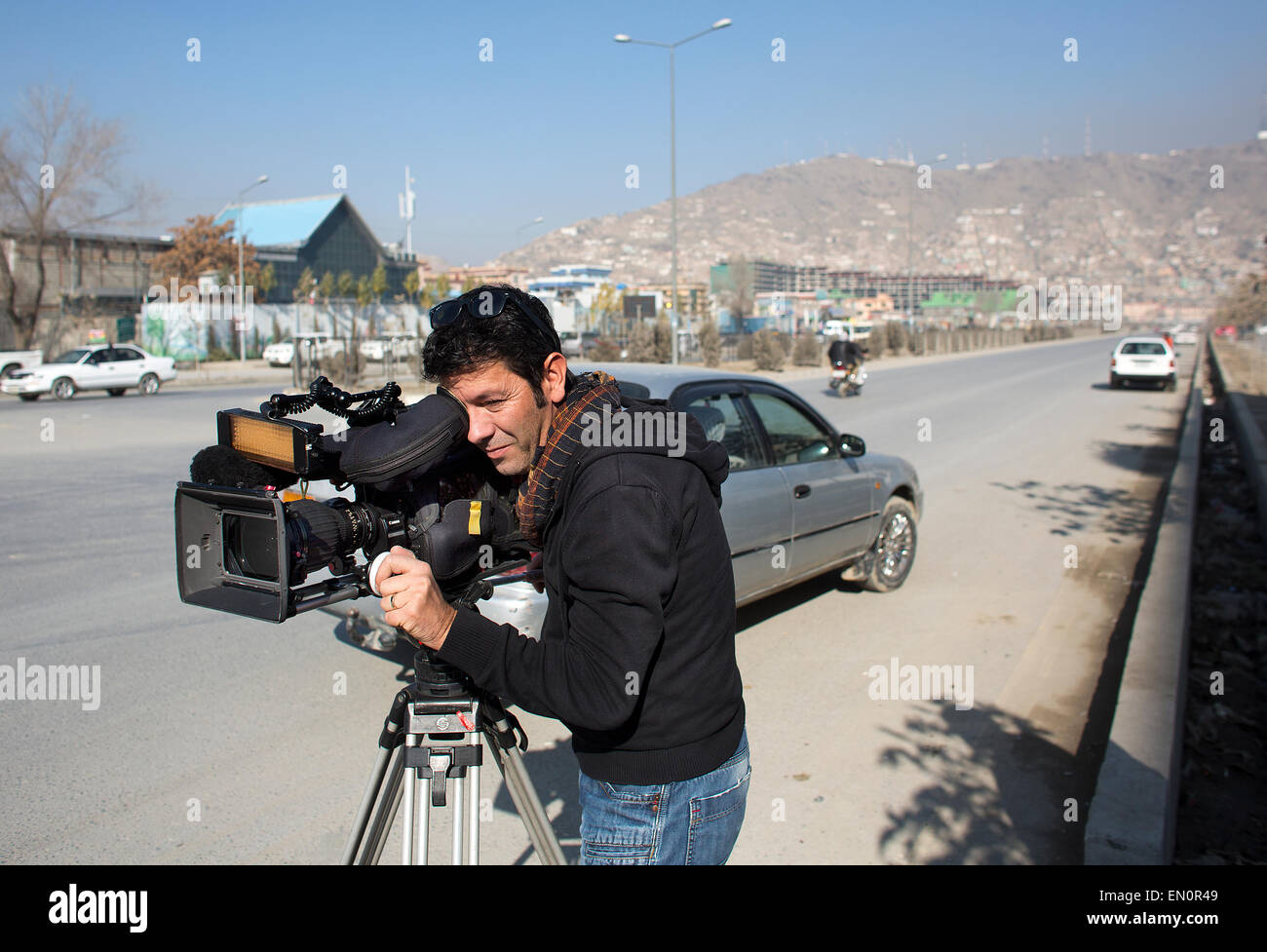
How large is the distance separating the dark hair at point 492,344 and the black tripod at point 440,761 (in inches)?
18.5

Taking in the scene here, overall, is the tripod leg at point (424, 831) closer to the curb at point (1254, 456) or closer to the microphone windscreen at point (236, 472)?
the microphone windscreen at point (236, 472)

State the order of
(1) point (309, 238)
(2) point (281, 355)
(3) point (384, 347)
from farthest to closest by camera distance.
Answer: (1) point (309, 238) → (2) point (281, 355) → (3) point (384, 347)

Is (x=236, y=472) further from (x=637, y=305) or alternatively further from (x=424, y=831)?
(x=637, y=305)

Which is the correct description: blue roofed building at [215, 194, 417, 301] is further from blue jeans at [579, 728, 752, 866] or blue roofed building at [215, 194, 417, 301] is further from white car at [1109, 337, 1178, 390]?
blue jeans at [579, 728, 752, 866]

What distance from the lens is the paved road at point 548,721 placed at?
350cm

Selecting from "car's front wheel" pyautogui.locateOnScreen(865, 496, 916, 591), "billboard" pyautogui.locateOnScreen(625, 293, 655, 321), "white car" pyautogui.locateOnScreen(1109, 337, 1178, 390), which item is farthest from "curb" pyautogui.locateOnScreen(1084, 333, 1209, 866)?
"billboard" pyautogui.locateOnScreen(625, 293, 655, 321)

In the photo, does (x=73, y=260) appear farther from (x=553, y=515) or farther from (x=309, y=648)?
(x=553, y=515)

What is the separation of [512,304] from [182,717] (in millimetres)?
3576

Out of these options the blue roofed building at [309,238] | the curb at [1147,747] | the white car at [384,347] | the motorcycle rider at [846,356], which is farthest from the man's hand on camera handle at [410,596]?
the blue roofed building at [309,238]

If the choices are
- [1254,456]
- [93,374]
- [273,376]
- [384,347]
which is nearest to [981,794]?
[1254,456]

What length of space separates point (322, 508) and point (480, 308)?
475 millimetres

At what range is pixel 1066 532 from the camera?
29.7 feet

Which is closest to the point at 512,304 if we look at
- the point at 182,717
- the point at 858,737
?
the point at 858,737

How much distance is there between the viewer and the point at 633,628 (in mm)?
1589
